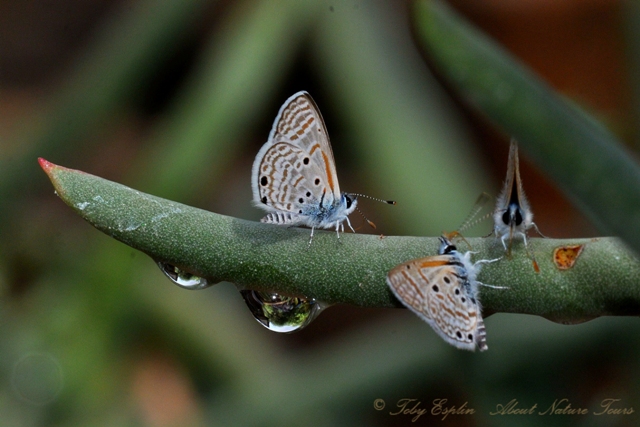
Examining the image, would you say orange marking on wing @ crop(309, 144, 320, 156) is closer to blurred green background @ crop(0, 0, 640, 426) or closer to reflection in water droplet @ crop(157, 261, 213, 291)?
reflection in water droplet @ crop(157, 261, 213, 291)

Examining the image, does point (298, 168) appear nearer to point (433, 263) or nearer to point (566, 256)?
Answer: point (433, 263)

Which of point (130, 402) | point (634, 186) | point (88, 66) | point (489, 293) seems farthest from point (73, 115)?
point (634, 186)

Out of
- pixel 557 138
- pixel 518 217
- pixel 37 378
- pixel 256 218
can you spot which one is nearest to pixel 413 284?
pixel 518 217

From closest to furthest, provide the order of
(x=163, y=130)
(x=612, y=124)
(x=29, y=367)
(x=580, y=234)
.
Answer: (x=29, y=367)
(x=612, y=124)
(x=163, y=130)
(x=580, y=234)

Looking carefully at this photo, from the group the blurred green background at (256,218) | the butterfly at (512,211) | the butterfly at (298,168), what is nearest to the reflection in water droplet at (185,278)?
the butterfly at (298,168)

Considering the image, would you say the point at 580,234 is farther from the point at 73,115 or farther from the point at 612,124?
the point at 73,115

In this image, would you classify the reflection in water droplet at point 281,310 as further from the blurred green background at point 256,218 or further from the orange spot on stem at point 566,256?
the blurred green background at point 256,218
